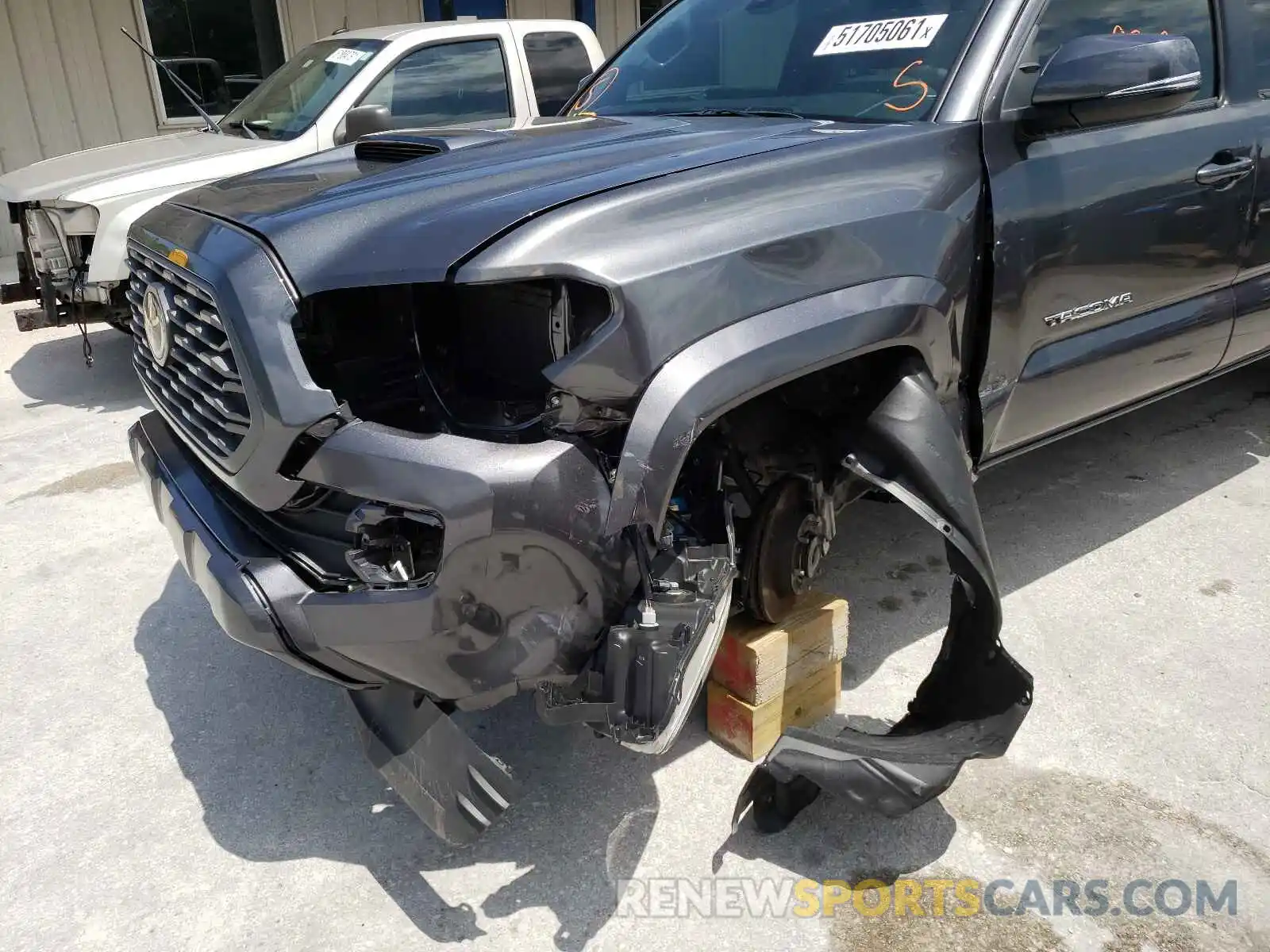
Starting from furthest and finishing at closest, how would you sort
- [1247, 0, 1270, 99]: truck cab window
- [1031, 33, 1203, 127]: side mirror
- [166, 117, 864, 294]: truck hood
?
[1247, 0, 1270, 99]: truck cab window
[1031, 33, 1203, 127]: side mirror
[166, 117, 864, 294]: truck hood

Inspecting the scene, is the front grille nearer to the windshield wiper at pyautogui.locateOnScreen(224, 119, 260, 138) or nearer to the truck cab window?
the truck cab window

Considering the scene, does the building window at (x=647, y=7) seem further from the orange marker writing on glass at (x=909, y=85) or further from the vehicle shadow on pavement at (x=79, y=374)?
the orange marker writing on glass at (x=909, y=85)

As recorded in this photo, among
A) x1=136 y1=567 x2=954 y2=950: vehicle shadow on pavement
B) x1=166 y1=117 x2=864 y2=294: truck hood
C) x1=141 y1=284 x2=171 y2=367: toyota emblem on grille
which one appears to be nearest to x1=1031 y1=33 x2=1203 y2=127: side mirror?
x1=166 y1=117 x2=864 y2=294: truck hood

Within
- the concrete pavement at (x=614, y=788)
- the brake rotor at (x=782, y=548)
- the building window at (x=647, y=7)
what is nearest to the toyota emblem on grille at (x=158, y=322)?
the concrete pavement at (x=614, y=788)

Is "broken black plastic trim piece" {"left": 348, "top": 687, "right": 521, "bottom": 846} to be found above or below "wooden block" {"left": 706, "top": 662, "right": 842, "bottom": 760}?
above

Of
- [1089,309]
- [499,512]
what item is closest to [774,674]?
[499,512]

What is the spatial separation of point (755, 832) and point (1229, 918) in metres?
0.99

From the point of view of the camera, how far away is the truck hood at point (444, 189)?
6.09ft

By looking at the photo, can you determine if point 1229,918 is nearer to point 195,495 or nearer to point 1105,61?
point 1105,61

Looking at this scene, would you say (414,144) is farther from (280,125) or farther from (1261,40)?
(280,125)

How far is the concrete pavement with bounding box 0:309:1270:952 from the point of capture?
2074 millimetres

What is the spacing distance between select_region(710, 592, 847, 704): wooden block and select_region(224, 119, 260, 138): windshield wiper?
503 cm

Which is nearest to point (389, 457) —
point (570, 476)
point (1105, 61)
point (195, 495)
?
point (570, 476)

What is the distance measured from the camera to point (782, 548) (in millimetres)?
2432
